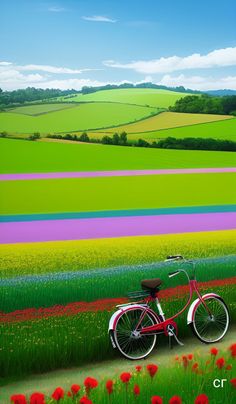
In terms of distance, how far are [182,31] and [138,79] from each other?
59cm

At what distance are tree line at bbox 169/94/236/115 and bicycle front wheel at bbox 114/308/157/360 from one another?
2111mm

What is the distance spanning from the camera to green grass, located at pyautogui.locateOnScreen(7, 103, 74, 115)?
5797 millimetres

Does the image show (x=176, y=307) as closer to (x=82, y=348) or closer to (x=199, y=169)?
(x=82, y=348)

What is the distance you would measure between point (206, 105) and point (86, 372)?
282 centimetres

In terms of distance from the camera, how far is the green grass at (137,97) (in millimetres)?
6082

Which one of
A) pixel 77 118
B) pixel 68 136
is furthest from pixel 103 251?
pixel 77 118

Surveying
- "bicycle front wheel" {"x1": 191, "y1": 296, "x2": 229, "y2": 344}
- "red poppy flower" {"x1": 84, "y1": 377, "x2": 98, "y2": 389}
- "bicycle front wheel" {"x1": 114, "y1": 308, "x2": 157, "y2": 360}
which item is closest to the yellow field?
"bicycle front wheel" {"x1": 191, "y1": 296, "x2": 229, "y2": 344}

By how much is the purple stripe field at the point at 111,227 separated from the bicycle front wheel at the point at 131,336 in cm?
81

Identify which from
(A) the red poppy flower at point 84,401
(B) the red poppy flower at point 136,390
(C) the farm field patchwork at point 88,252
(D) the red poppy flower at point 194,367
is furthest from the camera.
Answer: (C) the farm field patchwork at point 88,252

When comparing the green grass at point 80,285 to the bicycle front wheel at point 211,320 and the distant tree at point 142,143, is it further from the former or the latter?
the distant tree at point 142,143

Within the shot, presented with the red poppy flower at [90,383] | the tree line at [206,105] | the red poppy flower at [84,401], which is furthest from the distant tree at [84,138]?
the red poppy flower at [84,401]

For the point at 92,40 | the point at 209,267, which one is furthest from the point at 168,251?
the point at 92,40

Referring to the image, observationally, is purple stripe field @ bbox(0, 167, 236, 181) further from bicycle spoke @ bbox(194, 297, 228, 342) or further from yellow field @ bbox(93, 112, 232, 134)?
bicycle spoke @ bbox(194, 297, 228, 342)

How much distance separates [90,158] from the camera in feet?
19.4
